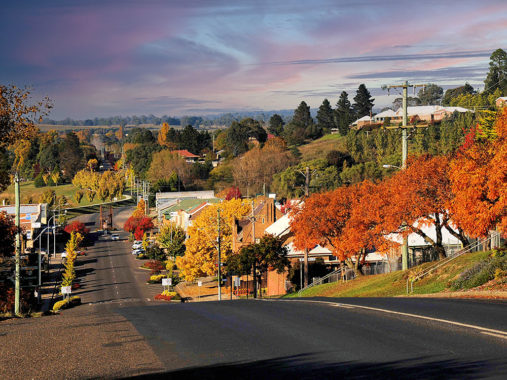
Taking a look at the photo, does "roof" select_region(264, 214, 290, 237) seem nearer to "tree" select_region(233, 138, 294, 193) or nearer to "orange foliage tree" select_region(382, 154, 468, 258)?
"orange foliage tree" select_region(382, 154, 468, 258)

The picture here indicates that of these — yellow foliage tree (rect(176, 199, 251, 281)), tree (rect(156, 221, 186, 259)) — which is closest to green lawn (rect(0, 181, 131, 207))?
tree (rect(156, 221, 186, 259))

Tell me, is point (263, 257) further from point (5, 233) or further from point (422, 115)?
point (422, 115)

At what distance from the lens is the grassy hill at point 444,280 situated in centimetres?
2409

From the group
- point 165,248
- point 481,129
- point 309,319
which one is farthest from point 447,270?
point 165,248

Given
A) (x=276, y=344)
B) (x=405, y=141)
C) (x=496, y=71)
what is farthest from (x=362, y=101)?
(x=276, y=344)

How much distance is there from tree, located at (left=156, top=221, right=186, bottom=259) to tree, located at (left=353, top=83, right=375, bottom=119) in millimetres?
101038

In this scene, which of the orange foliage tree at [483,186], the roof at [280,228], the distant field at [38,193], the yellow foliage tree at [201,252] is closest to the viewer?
the orange foliage tree at [483,186]

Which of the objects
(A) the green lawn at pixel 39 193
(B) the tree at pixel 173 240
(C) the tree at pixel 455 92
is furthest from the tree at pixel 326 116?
(B) the tree at pixel 173 240

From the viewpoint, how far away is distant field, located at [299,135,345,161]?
14012cm

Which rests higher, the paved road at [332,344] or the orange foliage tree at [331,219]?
the orange foliage tree at [331,219]

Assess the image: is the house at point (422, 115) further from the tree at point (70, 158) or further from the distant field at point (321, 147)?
the tree at point (70, 158)

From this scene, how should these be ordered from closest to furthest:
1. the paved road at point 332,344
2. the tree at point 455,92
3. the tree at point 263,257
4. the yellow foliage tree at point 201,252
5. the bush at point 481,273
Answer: the paved road at point 332,344
the bush at point 481,273
the tree at point 263,257
the yellow foliage tree at point 201,252
the tree at point 455,92

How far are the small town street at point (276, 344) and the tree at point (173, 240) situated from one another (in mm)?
65885

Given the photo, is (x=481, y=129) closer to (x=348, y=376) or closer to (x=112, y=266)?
(x=348, y=376)
